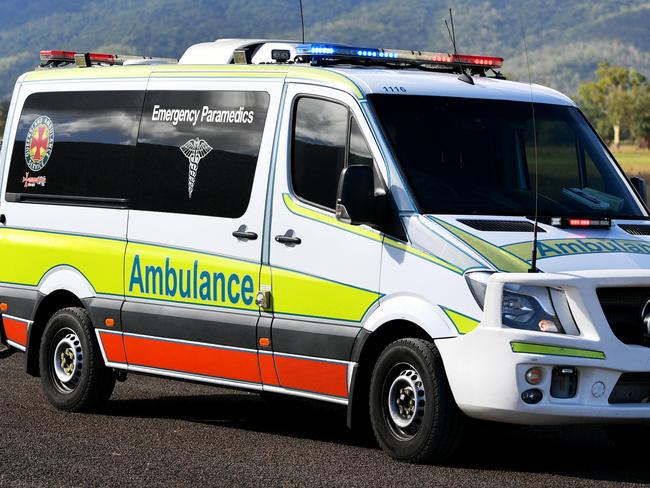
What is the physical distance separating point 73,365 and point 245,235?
2.07 metres

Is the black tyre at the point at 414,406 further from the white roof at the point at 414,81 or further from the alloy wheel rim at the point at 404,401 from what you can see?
the white roof at the point at 414,81

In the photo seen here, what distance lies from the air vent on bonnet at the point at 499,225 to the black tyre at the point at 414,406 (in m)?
0.68

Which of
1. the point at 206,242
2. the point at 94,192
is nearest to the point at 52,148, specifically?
the point at 94,192

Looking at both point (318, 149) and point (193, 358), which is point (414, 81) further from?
point (193, 358)

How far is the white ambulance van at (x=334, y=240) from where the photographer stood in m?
7.54

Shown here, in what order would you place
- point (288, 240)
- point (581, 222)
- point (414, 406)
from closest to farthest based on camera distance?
1. point (414, 406)
2. point (581, 222)
3. point (288, 240)

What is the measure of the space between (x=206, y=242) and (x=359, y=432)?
151 cm

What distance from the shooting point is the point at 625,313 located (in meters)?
7.63

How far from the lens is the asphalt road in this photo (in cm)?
753

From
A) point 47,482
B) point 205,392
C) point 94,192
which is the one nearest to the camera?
point 47,482

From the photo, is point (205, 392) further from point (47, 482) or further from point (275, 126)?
point (47, 482)

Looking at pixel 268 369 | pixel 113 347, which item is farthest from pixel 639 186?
pixel 113 347

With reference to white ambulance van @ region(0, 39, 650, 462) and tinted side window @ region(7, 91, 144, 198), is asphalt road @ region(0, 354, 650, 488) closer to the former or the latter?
white ambulance van @ region(0, 39, 650, 462)

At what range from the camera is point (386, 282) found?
8070 mm
